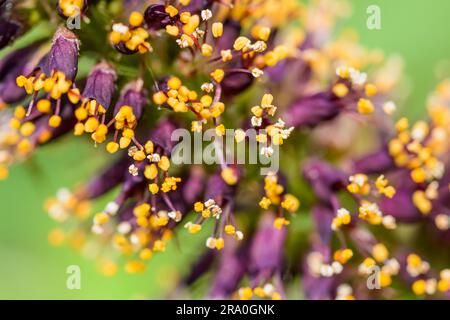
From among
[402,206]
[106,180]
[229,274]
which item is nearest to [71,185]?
[106,180]

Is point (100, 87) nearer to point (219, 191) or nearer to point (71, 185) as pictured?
point (219, 191)

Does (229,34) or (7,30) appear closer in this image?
(7,30)

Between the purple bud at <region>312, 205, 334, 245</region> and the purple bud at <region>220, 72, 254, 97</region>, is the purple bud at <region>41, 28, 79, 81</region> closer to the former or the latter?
the purple bud at <region>220, 72, 254, 97</region>

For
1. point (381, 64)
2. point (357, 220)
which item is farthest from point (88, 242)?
point (381, 64)

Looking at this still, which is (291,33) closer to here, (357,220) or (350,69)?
(350,69)

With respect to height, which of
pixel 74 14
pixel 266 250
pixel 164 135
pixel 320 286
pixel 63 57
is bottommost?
pixel 320 286
